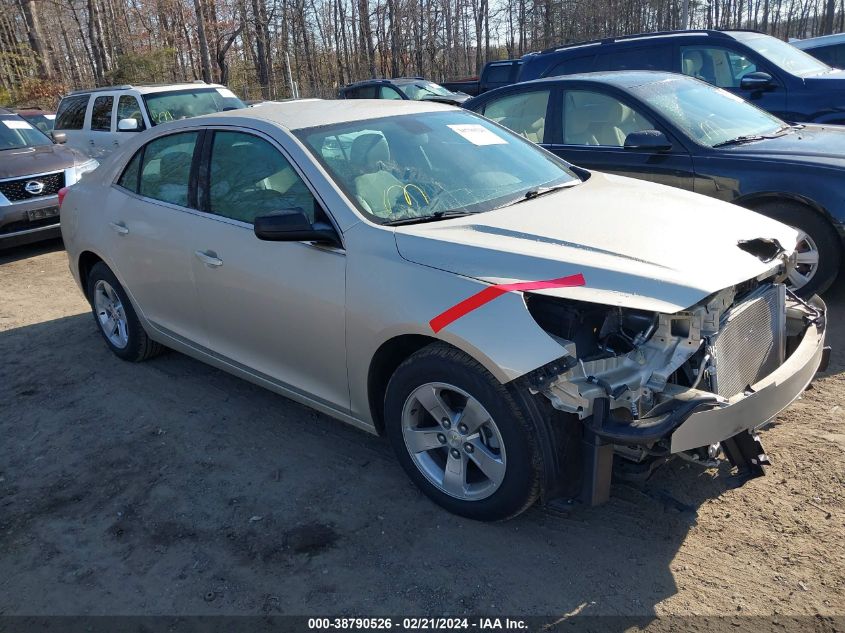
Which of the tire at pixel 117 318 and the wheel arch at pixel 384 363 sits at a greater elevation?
the wheel arch at pixel 384 363

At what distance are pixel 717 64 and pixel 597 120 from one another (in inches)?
107

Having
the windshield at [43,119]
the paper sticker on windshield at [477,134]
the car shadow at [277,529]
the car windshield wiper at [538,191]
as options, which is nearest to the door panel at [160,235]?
the car shadow at [277,529]

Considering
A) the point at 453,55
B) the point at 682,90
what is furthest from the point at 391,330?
the point at 453,55

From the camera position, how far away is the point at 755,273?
9.05 ft

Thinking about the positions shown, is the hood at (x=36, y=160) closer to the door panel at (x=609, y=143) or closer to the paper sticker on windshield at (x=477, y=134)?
the door panel at (x=609, y=143)

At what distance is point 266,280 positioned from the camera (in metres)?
3.55

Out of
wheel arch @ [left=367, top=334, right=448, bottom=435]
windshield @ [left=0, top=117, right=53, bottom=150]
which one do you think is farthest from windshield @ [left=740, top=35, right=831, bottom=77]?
windshield @ [left=0, top=117, right=53, bottom=150]

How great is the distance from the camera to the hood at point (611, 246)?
2.60 m

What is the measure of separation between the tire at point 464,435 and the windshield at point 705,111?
3.63 m

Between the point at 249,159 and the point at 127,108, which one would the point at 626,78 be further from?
the point at 127,108

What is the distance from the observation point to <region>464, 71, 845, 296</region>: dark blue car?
4.94 m

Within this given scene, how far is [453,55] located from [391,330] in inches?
1346

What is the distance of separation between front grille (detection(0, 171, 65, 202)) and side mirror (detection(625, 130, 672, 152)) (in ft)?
23.6

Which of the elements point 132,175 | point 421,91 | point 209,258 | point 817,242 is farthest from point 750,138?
point 421,91
